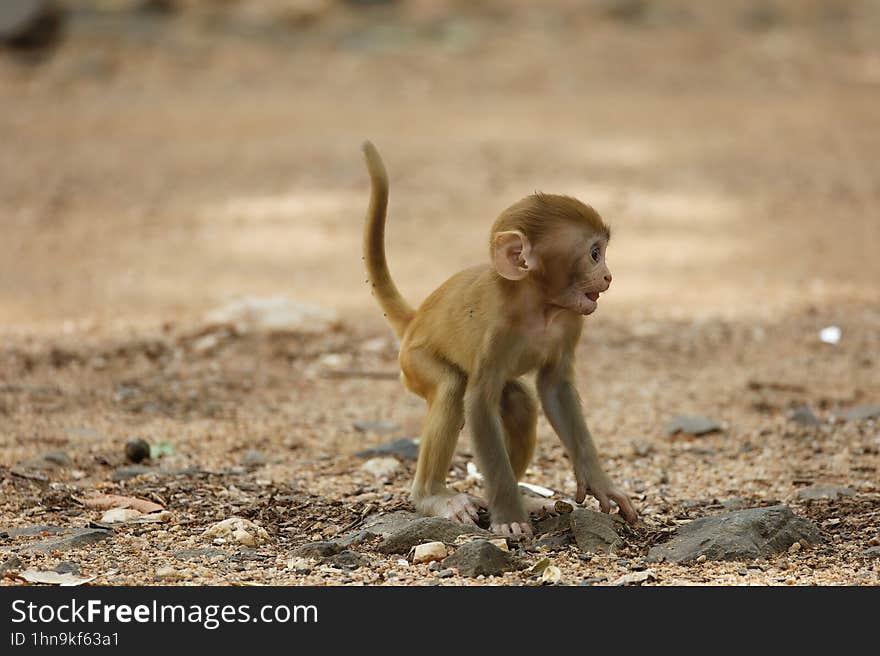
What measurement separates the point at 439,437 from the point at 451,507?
A: 0.26m

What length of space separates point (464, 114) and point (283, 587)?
11380 mm

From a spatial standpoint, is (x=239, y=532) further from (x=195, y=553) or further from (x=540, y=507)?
(x=540, y=507)

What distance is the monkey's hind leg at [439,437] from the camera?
188 inches

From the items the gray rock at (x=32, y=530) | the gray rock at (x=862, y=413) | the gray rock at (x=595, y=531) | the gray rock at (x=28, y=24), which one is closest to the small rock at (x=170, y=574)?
the gray rock at (x=32, y=530)

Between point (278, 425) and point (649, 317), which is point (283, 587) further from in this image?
point (649, 317)

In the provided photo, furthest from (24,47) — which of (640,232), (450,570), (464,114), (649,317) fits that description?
(450,570)

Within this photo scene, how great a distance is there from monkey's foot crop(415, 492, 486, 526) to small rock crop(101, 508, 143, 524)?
1.07 m

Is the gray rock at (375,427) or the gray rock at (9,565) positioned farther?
the gray rock at (375,427)

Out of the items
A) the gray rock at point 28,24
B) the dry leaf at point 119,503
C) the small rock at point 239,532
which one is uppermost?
the gray rock at point 28,24

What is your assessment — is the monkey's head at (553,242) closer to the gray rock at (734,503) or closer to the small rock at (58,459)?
the gray rock at (734,503)

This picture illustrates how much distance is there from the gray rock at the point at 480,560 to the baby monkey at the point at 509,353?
339 millimetres

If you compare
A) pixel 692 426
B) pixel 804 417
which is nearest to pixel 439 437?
pixel 692 426

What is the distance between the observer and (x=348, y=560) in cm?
434

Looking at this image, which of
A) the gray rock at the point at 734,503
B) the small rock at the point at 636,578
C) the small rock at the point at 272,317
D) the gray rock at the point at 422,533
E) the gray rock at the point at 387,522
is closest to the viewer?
the small rock at the point at 636,578
